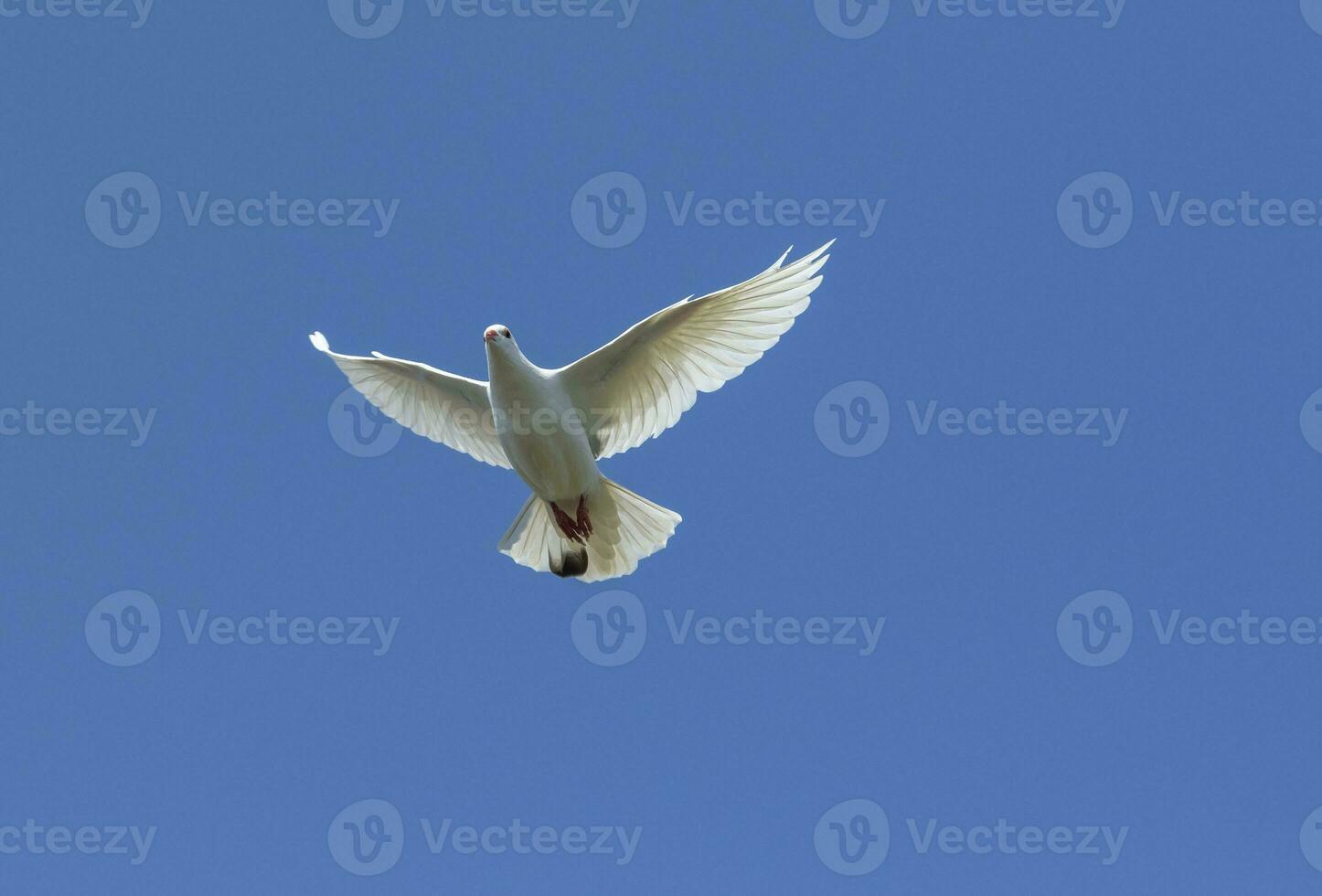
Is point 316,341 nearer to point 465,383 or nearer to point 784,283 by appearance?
point 465,383

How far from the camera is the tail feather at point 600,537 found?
2100 centimetres

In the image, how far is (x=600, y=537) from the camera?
2125 cm

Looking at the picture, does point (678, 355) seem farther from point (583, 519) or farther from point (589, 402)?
point (583, 519)

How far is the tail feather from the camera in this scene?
21000mm

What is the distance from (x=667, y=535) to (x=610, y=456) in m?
1.33

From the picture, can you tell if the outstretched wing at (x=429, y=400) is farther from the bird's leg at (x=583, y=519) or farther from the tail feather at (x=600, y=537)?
the bird's leg at (x=583, y=519)

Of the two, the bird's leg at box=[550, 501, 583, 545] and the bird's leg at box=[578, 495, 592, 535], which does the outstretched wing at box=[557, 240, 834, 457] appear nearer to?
the bird's leg at box=[578, 495, 592, 535]

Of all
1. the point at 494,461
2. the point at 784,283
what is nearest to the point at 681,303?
the point at 784,283

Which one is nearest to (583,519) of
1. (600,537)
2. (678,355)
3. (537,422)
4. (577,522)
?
(577,522)

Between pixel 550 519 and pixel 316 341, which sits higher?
pixel 316 341

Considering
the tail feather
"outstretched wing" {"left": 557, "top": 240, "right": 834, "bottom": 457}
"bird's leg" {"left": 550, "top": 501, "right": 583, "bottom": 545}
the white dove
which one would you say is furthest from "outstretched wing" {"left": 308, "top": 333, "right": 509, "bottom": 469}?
"outstretched wing" {"left": 557, "top": 240, "right": 834, "bottom": 457}

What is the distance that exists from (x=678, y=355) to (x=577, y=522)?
2.64 meters

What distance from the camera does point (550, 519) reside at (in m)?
21.3

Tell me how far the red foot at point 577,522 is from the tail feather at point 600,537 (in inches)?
3.0
